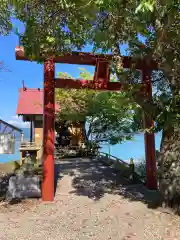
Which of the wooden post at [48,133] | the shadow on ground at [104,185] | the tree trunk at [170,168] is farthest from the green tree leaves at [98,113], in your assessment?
the tree trunk at [170,168]

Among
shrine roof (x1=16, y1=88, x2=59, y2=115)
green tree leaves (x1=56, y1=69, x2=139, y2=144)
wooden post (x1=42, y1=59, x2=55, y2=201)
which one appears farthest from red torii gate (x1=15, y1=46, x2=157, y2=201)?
shrine roof (x1=16, y1=88, x2=59, y2=115)

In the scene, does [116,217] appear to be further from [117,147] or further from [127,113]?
[117,147]

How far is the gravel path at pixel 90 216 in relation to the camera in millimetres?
5910

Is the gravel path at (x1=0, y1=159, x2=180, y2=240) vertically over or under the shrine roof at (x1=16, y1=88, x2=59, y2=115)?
under

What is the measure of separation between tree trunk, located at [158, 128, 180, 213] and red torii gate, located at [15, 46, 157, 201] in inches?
39.3

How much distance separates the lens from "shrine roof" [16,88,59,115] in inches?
773

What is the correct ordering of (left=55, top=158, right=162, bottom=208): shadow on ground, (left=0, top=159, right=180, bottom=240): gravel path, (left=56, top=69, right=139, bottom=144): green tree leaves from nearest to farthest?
(left=0, top=159, right=180, bottom=240): gravel path
(left=55, top=158, right=162, bottom=208): shadow on ground
(left=56, top=69, right=139, bottom=144): green tree leaves

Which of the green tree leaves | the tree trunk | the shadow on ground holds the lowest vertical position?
the shadow on ground

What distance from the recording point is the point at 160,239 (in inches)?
222

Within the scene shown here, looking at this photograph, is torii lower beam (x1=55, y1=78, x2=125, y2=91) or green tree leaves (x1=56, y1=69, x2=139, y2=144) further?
green tree leaves (x1=56, y1=69, x2=139, y2=144)

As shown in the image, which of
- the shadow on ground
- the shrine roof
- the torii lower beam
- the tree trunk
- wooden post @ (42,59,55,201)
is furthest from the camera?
the shrine roof

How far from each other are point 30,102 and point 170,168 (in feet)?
48.3

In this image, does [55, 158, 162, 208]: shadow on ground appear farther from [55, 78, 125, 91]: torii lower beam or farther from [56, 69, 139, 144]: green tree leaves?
[56, 69, 139, 144]: green tree leaves

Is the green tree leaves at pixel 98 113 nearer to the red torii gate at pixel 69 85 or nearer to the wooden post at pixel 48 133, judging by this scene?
the red torii gate at pixel 69 85
